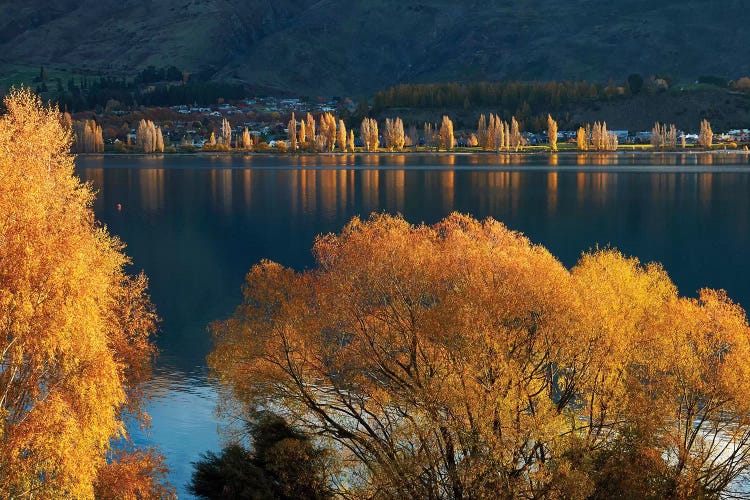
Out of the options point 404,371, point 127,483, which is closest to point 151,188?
point 404,371

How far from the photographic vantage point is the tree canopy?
89.2 ft

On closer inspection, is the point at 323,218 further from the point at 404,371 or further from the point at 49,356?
the point at 49,356

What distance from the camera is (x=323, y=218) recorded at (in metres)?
96.5

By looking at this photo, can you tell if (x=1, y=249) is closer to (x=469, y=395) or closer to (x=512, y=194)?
(x=469, y=395)

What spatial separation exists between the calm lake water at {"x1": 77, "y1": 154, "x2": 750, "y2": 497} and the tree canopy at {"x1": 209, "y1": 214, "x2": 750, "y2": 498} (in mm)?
5510

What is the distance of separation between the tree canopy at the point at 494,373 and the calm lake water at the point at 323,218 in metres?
5.51

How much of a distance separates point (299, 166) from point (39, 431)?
172873 mm

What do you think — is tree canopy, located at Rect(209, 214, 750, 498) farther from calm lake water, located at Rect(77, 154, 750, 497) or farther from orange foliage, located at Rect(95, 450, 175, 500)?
orange foliage, located at Rect(95, 450, 175, 500)

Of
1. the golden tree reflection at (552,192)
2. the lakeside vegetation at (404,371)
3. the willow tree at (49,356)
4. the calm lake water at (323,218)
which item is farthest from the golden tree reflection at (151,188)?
the willow tree at (49,356)

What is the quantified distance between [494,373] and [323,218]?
227 feet

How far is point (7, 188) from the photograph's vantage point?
22547 millimetres

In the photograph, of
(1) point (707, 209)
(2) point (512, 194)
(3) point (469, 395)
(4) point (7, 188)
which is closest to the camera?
(4) point (7, 188)

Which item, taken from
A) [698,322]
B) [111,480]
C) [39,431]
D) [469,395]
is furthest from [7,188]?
[698,322]

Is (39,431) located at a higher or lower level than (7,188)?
lower
